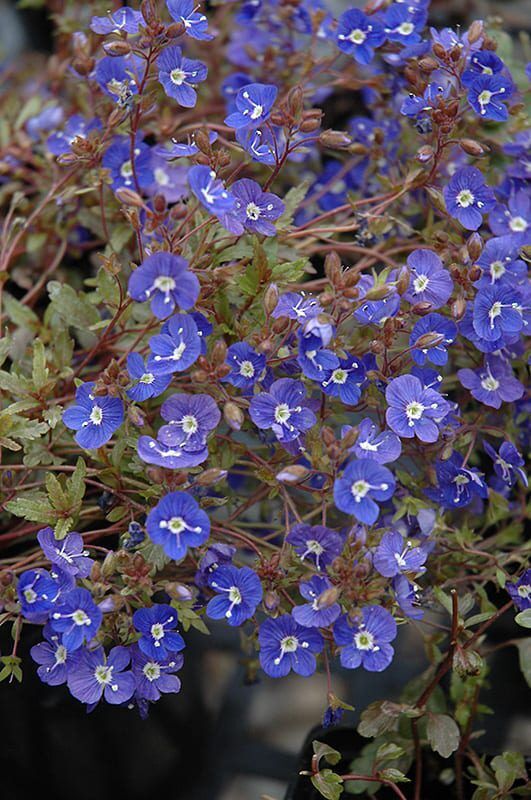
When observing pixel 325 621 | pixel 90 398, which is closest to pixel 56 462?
pixel 90 398

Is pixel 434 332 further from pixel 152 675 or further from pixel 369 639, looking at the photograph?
pixel 152 675

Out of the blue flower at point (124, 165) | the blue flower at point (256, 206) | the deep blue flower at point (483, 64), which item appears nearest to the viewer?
the blue flower at point (256, 206)

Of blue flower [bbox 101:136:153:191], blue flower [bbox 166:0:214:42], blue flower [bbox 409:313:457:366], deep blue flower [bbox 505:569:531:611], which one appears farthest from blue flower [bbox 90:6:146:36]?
deep blue flower [bbox 505:569:531:611]

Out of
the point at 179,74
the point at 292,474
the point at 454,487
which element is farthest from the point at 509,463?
the point at 179,74

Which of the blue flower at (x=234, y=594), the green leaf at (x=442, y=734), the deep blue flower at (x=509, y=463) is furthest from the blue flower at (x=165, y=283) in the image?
the green leaf at (x=442, y=734)

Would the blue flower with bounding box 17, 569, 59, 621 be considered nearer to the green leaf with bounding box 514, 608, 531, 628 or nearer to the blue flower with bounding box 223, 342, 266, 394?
the blue flower with bounding box 223, 342, 266, 394

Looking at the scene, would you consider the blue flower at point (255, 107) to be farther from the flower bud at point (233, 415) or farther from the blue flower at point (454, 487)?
the blue flower at point (454, 487)
